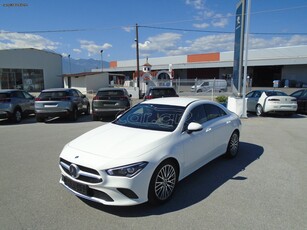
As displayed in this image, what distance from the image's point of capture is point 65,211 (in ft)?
11.0

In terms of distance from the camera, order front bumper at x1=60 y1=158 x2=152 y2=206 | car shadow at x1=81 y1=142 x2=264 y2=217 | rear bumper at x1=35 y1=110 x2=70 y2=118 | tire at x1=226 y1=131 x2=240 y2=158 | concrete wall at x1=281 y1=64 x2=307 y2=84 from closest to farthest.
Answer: front bumper at x1=60 y1=158 x2=152 y2=206
car shadow at x1=81 y1=142 x2=264 y2=217
tire at x1=226 y1=131 x2=240 y2=158
rear bumper at x1=35 y1=110 x2=70 y2=118
concrete wall at x1=281 y1=64 x2=307 y2=84

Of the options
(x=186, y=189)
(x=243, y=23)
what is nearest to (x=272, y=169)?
(x=186, y=189)

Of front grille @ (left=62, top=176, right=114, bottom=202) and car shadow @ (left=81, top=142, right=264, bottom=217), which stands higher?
front grille @ (left=62, top=176, right=114, bottom=202)

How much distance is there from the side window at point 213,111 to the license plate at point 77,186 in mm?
2672

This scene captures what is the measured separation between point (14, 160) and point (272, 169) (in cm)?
571

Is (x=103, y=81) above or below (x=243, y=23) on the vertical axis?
below

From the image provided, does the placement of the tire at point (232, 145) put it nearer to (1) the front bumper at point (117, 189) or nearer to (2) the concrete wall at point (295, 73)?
(1) the front bumper at point (117, 189)

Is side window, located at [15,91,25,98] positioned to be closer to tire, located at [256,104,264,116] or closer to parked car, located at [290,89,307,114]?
tire, located at [256,104,264,116]

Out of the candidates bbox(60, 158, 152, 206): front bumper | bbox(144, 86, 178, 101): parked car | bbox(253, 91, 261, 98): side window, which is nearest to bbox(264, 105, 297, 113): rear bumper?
bbox(253, 91, 261, 98): side window

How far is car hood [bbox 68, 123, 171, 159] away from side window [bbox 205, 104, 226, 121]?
1.44m

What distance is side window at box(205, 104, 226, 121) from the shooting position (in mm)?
4863

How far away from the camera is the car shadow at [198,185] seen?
338 cm

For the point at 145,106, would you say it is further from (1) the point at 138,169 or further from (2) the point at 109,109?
(2) the point at 109,109

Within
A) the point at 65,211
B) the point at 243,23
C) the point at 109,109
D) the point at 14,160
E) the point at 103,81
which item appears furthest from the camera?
the point at 103,81
